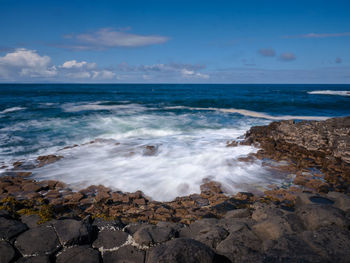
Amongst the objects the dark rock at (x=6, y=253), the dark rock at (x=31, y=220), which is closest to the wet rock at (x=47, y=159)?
the dark rock at (x=31, y=220)

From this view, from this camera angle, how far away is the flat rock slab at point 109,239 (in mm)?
3725

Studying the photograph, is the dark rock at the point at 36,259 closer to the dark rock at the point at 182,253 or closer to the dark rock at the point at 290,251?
the dark rock at the point at 182,253

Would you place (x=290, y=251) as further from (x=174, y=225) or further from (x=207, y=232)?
(x=174, y=225)

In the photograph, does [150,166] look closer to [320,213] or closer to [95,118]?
[320,213]

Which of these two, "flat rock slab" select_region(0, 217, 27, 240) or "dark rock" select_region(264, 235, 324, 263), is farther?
"flat rock slab" select_region(0, 217, 27, 240)

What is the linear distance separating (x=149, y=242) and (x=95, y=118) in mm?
18014

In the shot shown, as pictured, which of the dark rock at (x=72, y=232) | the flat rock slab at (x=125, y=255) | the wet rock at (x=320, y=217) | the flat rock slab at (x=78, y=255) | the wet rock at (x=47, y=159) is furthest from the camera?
the wet rock at (x=47, y=159)

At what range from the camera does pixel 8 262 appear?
333cm

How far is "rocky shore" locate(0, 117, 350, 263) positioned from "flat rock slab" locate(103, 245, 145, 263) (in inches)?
0.6

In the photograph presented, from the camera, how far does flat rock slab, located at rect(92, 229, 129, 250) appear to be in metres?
3.72

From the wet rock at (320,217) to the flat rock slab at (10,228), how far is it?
4685 millimetres

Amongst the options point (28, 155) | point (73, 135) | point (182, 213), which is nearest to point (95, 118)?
point (73, 135)

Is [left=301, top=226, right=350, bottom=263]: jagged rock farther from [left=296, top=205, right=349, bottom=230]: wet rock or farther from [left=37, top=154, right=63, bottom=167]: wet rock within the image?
[left=37, top=154, right=63, bottom=167]: wet rock

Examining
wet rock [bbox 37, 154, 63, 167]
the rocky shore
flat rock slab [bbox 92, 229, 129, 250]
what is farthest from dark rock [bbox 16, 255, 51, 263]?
wet rock [bbox 37, 154, 63, 167]
